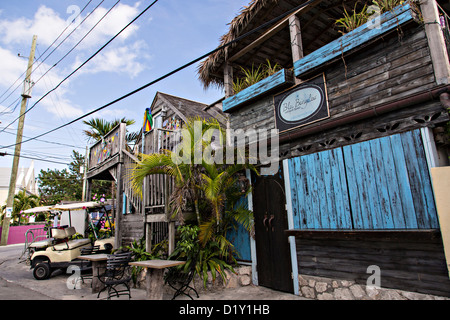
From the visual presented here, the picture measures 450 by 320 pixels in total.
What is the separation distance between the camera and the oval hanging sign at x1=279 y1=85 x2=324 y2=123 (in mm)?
5020

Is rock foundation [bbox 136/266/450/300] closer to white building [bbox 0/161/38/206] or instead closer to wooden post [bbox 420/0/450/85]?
wooden post [bbox 420/0/450/85]

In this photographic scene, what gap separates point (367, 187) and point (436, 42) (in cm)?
218

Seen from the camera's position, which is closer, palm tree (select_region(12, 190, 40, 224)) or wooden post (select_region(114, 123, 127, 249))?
wooden post (select_region(114, 123, 127, 249))

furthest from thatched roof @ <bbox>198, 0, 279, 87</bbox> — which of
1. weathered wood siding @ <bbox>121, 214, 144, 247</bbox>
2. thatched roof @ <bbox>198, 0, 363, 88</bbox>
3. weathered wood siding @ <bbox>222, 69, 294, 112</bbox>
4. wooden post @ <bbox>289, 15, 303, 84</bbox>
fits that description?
weathered wood siding @ <bbox>121, 214, 144, 247</bbox>

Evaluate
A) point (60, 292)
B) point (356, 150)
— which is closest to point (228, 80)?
point (356, 150)

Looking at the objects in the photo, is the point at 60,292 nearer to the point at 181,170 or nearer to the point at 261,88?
the point at 181,170

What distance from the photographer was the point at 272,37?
21.9ft

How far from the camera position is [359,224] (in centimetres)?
406

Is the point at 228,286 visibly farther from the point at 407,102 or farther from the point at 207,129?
the point at 407,102

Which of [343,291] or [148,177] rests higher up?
[148,177]

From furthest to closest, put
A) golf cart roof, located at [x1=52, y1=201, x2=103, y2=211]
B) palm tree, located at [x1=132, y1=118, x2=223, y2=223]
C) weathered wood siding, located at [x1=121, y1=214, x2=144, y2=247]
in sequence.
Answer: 1. golf cart roof, located at [x1=52, y1=201, x2=103, y2=211]
2. weathered wood siding, located at [x1=121, y1=214, x2=144, y2=247]
3. palm tree, located at [x1=132, y1=118, x2=223, y2=223]

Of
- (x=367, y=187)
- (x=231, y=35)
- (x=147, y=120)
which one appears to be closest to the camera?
(x=367, y=187)

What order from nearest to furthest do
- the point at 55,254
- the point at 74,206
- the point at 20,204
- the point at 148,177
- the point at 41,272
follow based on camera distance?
the point at 148,177
the point at 41,272
the point at 55,254
the point at 74,206
the point at 20,204

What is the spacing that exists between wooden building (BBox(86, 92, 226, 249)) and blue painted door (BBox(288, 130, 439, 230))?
3.14 m
